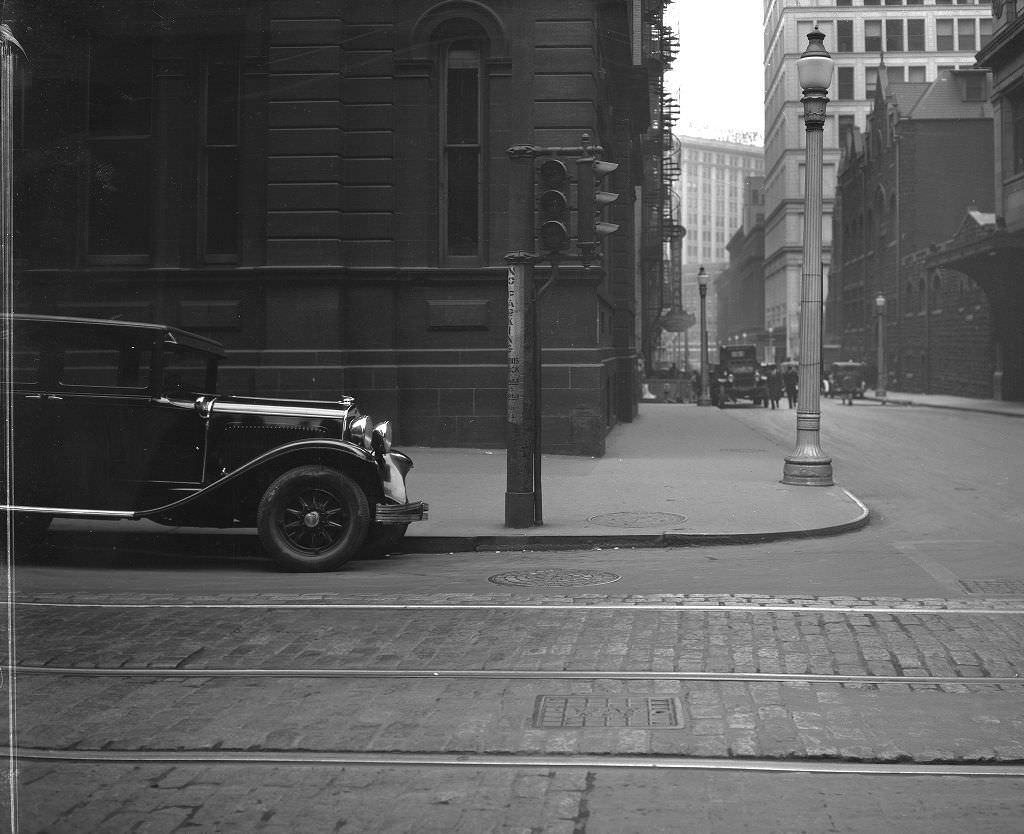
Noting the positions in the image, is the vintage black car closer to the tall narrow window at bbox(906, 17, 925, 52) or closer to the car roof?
the car roof

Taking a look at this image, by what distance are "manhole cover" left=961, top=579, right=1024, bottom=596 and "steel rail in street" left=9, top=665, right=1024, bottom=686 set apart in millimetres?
→ 2682

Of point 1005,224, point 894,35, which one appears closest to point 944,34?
point 894,35

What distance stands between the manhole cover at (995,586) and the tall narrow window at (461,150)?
1136 cm

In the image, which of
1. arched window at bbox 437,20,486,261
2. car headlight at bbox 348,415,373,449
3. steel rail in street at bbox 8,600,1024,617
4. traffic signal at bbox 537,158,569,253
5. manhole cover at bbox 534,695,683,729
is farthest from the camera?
arched window at bbox 437,20,486,261

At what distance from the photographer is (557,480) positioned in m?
15.3

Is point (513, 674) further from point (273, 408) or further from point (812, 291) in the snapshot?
point (812, 291)

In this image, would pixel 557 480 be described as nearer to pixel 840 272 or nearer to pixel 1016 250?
pixel 1016 250

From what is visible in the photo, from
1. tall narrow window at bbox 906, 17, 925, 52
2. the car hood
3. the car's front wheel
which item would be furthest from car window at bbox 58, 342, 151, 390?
tall narrow window at bbox 906, 17, 925, 52

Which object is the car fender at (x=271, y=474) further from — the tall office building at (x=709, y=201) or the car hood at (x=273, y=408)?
the tall office building at (x=709, y=201)

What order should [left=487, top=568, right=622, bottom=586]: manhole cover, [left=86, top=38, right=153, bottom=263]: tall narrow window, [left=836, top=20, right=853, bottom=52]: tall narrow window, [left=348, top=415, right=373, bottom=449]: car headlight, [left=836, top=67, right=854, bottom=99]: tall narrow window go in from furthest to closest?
[left=836, top=67, right=854, bottom=99]: tall narrow window → [left=836, top=20, right=853, bottom=52]: tall narrow window → [left=86, top=38, right=153, bottom=263]: tall narrow window → [left=348, top=415, right=373, bottom=449]: car headlight → [left=487, top=568, right=622, bottom=586]: manhole cover

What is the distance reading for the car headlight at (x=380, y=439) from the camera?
9.71 m

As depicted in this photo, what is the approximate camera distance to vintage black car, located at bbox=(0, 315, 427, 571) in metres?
9.25

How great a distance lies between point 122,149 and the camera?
1820 centimetres

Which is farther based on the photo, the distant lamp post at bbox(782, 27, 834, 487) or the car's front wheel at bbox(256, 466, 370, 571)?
the distant lamp post at bbox(782, 27, 834, 487)
